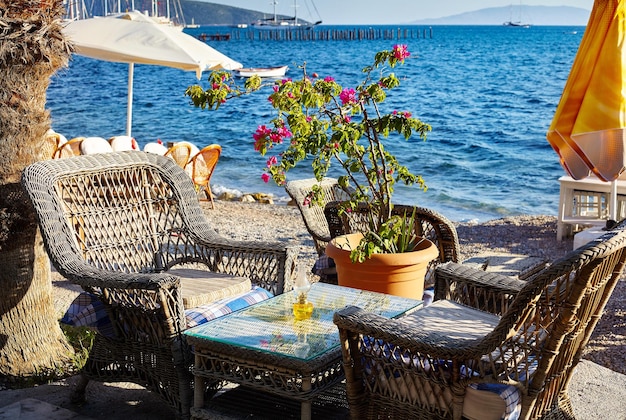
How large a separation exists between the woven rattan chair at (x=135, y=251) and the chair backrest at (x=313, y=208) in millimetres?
676

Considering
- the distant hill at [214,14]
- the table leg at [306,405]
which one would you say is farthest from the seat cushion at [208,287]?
the distant hill at [214,14]

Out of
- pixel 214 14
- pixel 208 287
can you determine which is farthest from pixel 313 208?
pixel 214 14

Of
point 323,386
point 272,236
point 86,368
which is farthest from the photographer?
point 272,236

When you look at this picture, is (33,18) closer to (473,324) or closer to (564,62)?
(473,324)

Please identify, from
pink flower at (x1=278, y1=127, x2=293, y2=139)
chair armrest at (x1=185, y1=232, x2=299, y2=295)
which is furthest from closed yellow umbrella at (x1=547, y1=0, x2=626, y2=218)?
chair armrest at (x1=185, y1=232, x2=299, y2=295)

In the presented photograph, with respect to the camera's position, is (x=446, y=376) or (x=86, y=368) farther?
(x=86, y=368)

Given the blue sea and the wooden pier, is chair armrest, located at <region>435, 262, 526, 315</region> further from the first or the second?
the wooden pier

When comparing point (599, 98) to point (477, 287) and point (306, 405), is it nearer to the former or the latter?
point (477, 287)

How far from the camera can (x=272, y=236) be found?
757 centimetres

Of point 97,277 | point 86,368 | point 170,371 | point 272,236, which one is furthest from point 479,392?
point 272,236

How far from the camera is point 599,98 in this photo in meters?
3.60

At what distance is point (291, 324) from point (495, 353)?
0.87 meters

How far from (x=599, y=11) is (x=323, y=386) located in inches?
92.0

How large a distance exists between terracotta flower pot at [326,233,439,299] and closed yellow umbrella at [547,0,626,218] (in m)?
0.91
